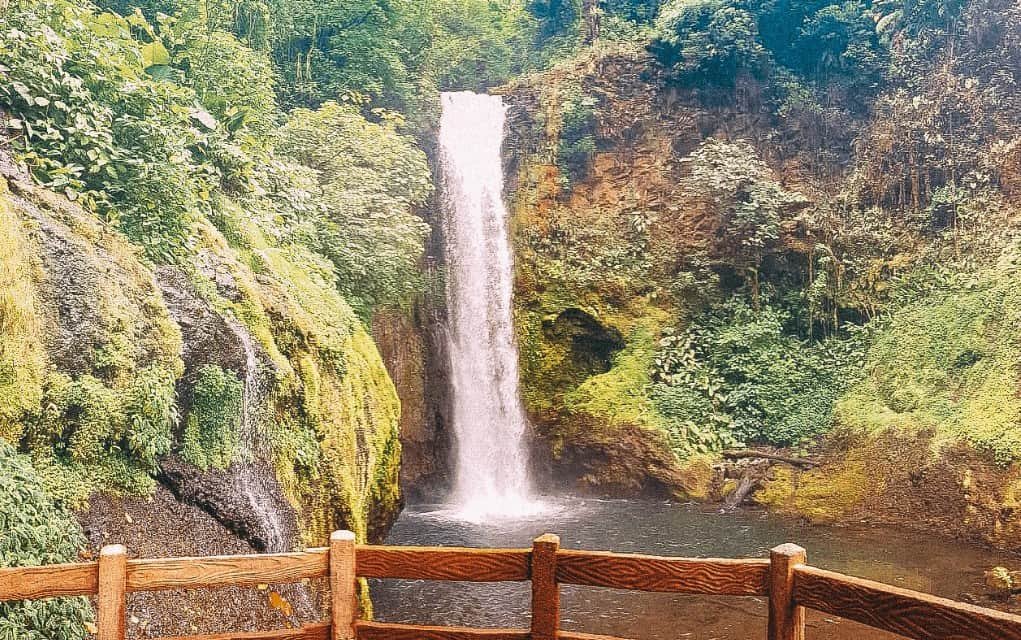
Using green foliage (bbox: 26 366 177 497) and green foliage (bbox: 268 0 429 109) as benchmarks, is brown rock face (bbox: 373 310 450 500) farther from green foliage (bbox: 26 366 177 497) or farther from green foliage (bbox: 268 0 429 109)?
green foliage (bbox: 26 366 177 497)

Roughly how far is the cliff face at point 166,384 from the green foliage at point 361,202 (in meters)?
4.06

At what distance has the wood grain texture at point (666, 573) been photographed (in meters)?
3.19

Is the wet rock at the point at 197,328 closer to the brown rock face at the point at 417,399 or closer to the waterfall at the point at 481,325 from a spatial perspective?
the waterfall at the point at 481,325

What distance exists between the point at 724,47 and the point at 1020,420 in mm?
10085

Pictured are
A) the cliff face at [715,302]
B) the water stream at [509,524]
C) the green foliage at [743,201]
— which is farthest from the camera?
the green foliage at [743,201]

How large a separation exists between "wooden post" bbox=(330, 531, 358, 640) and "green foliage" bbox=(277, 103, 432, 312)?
9.08 m

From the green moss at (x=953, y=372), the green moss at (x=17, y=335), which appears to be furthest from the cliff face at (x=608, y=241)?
the green moss at (x=17, y=335)

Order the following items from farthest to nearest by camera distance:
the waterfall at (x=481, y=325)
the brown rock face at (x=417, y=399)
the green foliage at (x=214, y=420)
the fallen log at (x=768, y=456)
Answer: the waterfall at (x=481, y=325)
the brown rock face at (x=417, y=399)
the fallen log at (x=768, y=456)
the green foliage at (x=214, y=420)

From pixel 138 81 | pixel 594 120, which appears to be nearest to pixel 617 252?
pixel 594 120

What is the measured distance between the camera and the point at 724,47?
1725 centimetres

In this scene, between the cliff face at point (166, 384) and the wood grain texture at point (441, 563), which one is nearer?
the wood grain texture at point (441, 563)

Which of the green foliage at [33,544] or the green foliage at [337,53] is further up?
the green foliage at [337,53]

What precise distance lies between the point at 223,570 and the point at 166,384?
9.50 ft

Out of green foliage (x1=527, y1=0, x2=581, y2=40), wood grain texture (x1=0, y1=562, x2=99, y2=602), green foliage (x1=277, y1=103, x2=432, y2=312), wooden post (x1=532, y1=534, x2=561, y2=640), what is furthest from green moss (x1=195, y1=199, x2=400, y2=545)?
green foliage (x1=527, y1=0, x2=581, y2=40)
